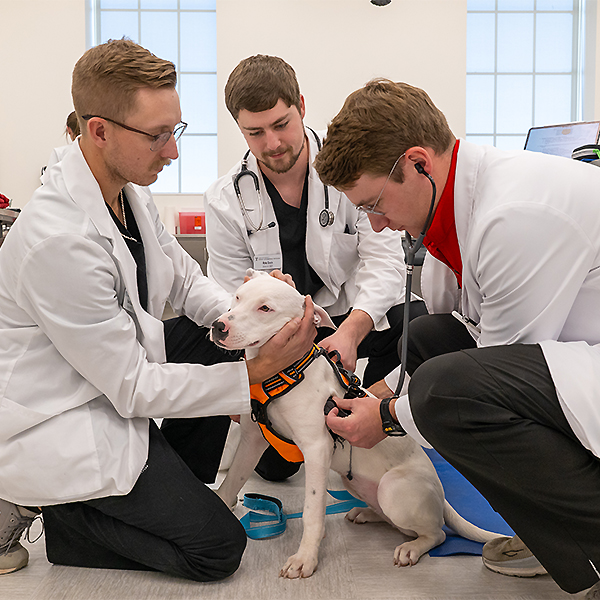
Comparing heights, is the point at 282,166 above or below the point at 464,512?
above

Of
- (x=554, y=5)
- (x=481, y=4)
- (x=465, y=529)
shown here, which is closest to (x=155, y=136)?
(x=465, y=529)

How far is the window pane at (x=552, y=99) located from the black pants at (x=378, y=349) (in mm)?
4892

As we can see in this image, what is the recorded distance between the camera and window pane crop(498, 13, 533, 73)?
5.97 meters

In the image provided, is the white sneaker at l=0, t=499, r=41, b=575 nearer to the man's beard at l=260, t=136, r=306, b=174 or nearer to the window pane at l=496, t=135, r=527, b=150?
the man's beard at l=260, t=136, r=306, b=174

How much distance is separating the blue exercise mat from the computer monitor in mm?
2147

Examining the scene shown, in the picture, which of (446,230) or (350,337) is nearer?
(446,230)

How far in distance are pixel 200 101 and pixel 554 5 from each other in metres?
3.83

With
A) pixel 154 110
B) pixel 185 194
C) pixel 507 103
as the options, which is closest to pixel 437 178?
pixel 154 110

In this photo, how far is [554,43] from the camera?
600cm

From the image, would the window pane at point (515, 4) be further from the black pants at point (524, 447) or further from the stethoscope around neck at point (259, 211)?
the black pants at point (524, 447)

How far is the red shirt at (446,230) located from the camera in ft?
4.11

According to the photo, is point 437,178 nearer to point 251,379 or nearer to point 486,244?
point 486,244

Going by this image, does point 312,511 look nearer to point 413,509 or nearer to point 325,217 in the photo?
point 413,509

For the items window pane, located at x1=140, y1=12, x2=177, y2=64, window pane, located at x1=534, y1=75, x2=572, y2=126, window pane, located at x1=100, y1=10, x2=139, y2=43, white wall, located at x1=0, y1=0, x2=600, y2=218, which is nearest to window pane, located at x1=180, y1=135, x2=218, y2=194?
white wall, located at x1=0, y1=0, x2=600, y2=218
